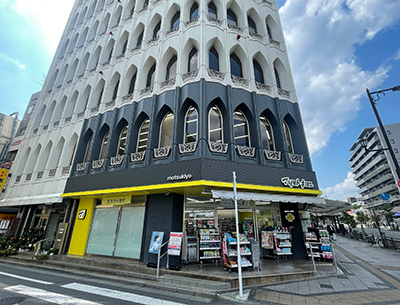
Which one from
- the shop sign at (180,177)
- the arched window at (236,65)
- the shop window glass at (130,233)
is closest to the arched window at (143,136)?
the shop window glass at (130,233)

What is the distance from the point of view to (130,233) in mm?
10086

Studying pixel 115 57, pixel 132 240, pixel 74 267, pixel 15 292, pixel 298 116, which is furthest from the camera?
pixel 115 57

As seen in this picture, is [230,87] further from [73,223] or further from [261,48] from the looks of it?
[73,223]

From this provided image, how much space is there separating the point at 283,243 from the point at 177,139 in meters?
7.74

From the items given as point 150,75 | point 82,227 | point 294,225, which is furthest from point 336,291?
point 150,75

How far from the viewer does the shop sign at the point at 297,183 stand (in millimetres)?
9258

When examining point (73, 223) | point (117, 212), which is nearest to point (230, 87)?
point (117, 212)

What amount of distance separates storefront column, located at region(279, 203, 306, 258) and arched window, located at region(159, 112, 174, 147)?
25.1 feet

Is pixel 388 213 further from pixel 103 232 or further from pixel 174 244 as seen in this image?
pixel 103 232

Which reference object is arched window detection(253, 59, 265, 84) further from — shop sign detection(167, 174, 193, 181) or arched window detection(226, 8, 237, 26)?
shop sign detection(167, 174, 193, 181)

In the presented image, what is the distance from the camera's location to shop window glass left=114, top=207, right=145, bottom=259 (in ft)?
31.9

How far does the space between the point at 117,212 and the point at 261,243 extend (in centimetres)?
839

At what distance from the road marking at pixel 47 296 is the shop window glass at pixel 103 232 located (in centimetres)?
419

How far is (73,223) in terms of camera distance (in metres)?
12.1
